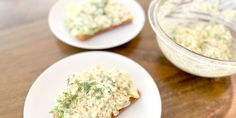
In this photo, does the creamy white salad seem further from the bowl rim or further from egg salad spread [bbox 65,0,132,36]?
egg salad spread [bbox 65,0,132,36]

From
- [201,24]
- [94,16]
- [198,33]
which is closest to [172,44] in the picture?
[198,33]

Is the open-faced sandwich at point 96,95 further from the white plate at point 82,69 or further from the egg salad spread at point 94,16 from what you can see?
the egg salad spread at point 94,16

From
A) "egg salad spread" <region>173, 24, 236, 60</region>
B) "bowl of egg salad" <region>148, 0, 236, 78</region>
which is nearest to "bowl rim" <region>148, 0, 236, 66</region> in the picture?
"bowl of egg salad" <region>148, 0, 236, 78</region>

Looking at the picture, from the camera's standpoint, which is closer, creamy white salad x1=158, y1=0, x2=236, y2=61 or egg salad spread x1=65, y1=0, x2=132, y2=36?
creamy white salad x1=158, y1=0, x2=236, y2=61

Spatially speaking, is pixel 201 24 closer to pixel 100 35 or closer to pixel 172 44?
pixel 172 44

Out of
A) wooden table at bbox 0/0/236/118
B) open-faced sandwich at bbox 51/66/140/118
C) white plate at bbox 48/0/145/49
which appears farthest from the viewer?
white plate at bbox 48/0/145/49

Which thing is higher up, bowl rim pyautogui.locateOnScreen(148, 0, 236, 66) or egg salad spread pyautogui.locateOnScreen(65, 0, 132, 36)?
egg salad spread pyautogui.locateOnScreen(65, 0, 132, 36)

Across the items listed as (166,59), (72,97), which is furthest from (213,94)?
(72,97)
